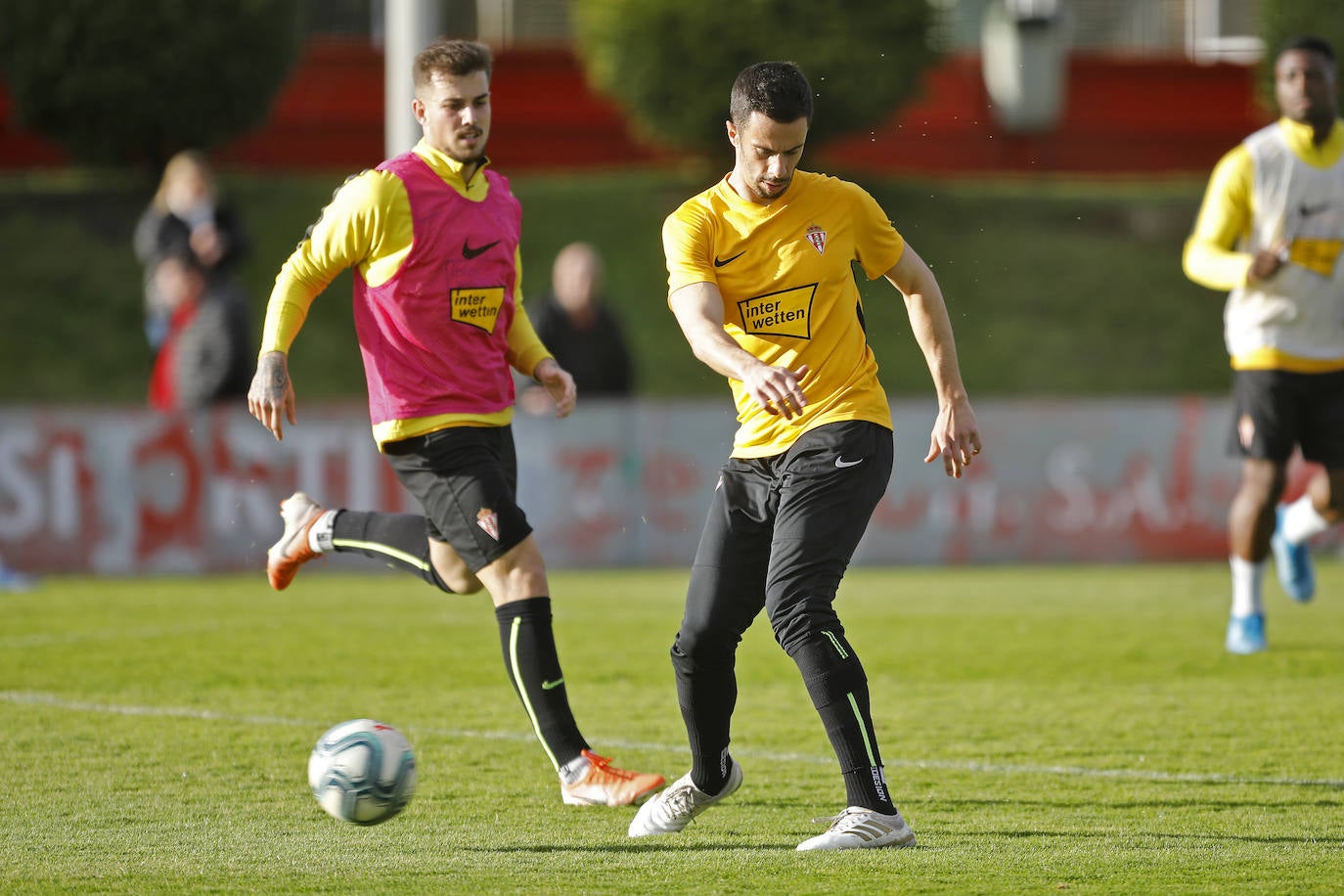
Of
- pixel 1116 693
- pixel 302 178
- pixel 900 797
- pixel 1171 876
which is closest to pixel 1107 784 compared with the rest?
pixel 900 797

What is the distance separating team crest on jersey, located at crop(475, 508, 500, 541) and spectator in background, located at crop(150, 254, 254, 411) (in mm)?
7857

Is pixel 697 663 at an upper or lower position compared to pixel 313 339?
upper

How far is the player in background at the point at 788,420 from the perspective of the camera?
16.2 feet

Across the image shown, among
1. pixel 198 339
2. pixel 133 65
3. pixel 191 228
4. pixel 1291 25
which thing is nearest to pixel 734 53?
pixel 133 65

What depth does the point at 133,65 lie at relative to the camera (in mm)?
20812

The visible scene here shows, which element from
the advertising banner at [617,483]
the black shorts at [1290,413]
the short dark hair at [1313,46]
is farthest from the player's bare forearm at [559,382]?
the advertising banner at [617,483]

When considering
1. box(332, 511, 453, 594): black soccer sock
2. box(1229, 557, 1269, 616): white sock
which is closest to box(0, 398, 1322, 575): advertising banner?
box(1229, 557, 1269, 616): white sock

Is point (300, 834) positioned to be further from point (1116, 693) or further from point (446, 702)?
point (1116, 693)

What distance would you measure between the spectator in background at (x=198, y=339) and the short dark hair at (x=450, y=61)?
773 cm

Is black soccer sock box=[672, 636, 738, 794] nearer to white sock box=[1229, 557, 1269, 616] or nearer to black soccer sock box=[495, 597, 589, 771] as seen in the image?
black soccer sock box=[495, 597, 589, 771]

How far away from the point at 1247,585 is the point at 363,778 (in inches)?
204

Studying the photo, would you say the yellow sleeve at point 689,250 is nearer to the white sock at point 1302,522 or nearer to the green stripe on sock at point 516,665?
the green stripe on sock at point 516,665

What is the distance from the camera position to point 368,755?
16.4 ft

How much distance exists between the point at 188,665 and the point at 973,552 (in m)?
6.71
